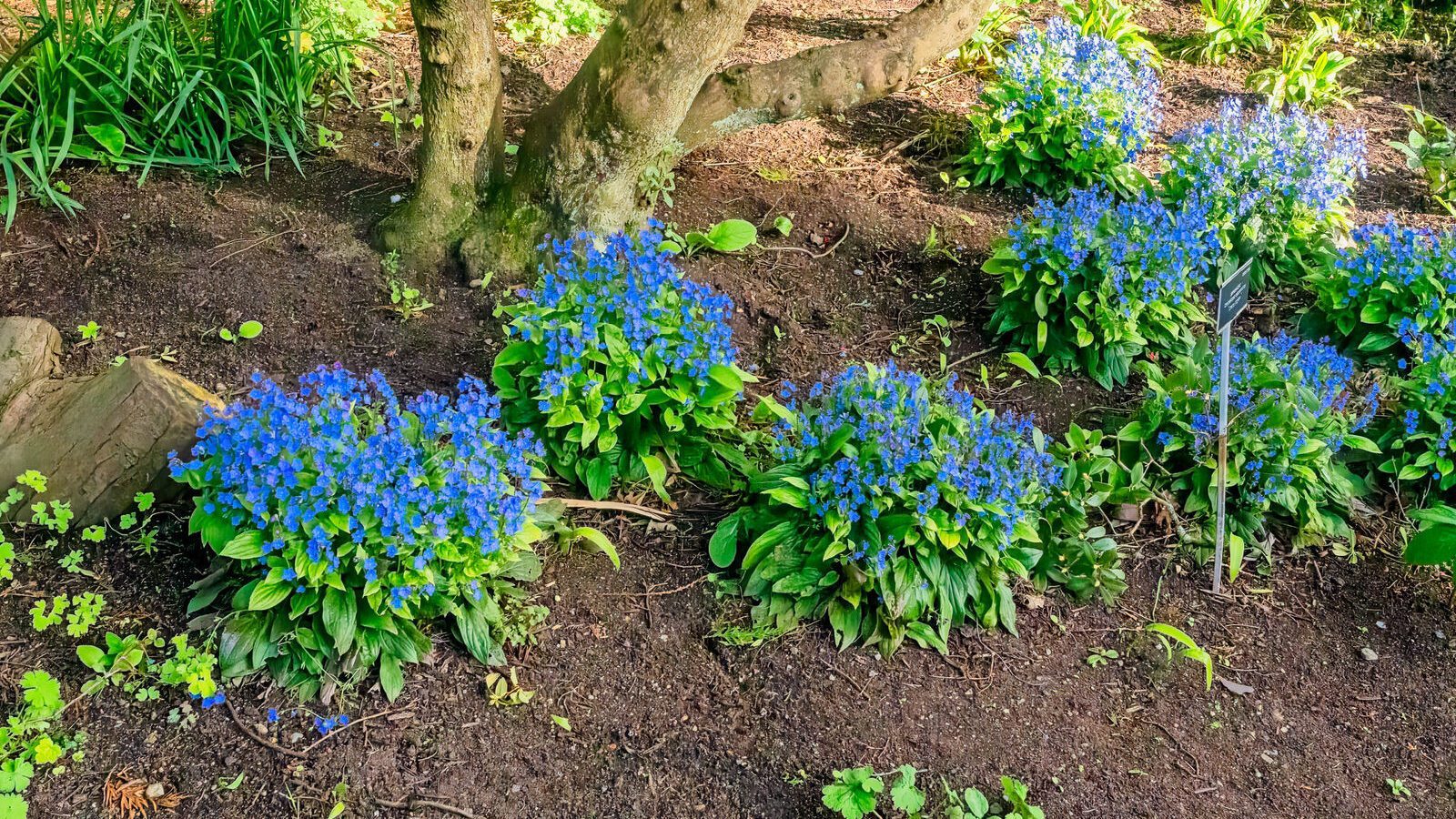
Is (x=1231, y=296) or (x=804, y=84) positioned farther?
(x=804, y=84)

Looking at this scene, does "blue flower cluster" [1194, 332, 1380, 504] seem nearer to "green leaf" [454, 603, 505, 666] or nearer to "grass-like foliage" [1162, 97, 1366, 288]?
"grass-like foliage" [1162, 97, 1366, 288]

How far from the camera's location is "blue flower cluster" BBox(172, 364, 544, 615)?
8.04 feet

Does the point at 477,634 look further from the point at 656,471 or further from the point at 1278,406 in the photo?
the point at 1278,406

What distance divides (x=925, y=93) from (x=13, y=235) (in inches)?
160

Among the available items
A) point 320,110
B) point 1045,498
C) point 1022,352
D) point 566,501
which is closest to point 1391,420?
point 1022,352

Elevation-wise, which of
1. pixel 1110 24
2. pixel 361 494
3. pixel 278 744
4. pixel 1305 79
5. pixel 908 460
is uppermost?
pixel 1110 24

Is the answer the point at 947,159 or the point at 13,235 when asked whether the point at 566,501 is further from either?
the point at 947,159

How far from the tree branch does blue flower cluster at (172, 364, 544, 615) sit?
173cm

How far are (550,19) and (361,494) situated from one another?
12.5 ft

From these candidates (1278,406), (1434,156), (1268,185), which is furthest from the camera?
(1434,156)

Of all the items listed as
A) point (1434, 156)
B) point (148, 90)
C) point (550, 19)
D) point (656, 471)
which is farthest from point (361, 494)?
point (1434, 156)

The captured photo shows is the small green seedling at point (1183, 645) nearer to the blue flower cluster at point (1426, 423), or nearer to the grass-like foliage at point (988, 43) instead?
the blue flower cluster at point (1426, 423)

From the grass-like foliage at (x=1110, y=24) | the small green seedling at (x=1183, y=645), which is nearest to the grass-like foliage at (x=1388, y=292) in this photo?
the small green seedling at (x=1183, y=645)

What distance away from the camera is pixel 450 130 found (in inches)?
145
